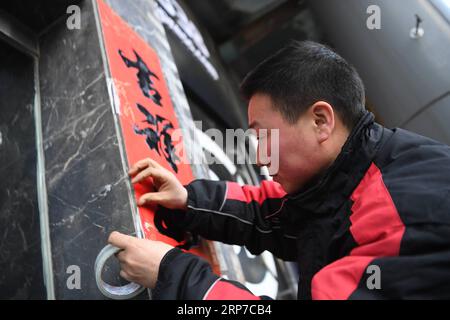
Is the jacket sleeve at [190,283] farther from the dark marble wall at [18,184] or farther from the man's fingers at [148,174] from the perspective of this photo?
the dark marble wall at [18,184]

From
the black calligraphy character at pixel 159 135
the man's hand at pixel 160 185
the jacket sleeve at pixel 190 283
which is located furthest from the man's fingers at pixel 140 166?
the jacket sleeve at pixel 190 283

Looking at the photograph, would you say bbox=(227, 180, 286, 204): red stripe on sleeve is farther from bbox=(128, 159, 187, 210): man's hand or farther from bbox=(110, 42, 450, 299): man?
bbox=(128, 159, 187, 210): man's hand

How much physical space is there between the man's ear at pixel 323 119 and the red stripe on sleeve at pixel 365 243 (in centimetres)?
19

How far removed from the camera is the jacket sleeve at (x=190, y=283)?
669mm

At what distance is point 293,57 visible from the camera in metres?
0.92

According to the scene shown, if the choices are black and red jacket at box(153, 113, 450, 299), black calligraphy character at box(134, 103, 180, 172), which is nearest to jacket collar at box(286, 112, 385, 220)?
black and red jacket at box(153, 113, 450, 299)

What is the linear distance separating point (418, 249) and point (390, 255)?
0.05 metres

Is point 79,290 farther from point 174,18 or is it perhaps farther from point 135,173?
point 174,18

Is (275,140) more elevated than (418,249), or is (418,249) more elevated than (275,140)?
(275,140)

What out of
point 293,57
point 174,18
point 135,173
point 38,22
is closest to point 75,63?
point 38,22

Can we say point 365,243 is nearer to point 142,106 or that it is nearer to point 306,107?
point 306,107

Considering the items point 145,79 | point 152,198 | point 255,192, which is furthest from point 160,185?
point 145,79

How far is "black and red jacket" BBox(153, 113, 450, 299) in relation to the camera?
0.61 m
